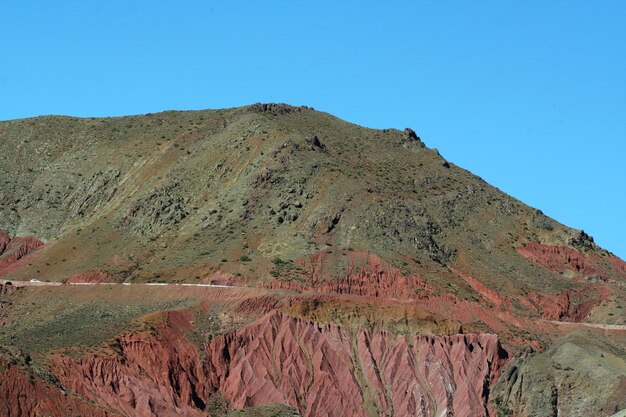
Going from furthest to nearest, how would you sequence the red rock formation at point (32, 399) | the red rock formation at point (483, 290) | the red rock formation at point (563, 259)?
1. the red rock formation at point (563, 259)
2. the red rock formation at point (483, 290)
3. the red rock formation at point (32, 399)

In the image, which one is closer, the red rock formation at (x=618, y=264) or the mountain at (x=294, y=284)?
the mountain at (x=294, y=284)

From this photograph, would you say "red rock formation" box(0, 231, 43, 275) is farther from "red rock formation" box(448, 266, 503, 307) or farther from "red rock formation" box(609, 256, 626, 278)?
"red rock formation" box(609, 256, 626, 278)

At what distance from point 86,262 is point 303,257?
70.2ft

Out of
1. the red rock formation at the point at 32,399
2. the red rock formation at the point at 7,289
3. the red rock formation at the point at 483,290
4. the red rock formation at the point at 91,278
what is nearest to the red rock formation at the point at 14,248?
the red rock formation at the point at 7,289

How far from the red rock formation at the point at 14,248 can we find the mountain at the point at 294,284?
0.35m

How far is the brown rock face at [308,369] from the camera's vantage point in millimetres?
136625

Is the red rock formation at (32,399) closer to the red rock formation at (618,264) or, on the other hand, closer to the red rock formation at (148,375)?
the red rock formation at (148,375)

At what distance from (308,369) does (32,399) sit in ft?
108

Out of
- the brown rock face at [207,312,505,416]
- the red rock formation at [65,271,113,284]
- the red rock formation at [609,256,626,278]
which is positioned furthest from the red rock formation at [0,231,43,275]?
the red rock formation at [609,256,626,278]

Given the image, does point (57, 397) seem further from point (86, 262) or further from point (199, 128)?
point (199, 128)

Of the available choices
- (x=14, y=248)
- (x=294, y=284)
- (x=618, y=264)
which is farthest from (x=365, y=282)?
(x=14, y=248)

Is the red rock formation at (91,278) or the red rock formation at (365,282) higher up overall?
the red rock formation at (365,282)

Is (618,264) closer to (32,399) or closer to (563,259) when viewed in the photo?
(563,259)

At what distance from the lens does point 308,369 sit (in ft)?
471
